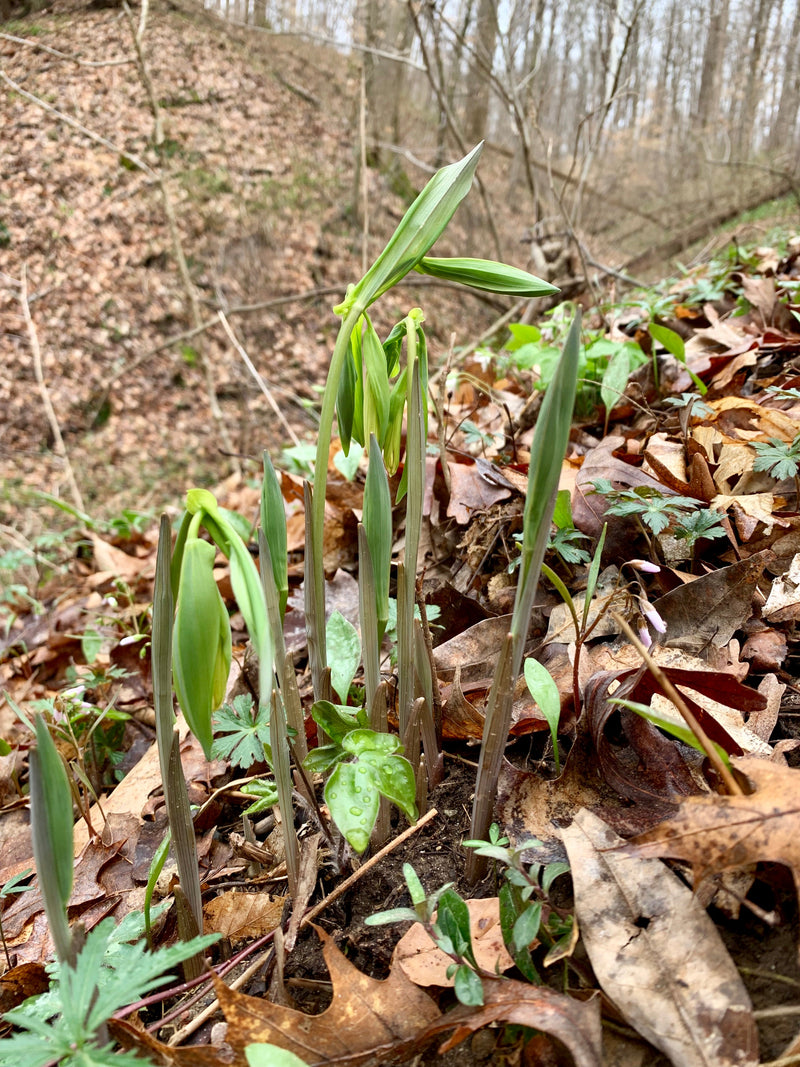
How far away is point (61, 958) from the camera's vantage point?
70 centimetres

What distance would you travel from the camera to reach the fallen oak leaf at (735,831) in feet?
2.35

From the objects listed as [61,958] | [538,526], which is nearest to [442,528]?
[538,526]

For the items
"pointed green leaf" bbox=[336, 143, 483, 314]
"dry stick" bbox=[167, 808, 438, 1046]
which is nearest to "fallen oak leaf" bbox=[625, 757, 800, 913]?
"dry stick" bbox=[167, 808, 438, 1046]

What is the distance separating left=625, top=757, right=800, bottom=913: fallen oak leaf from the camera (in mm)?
717

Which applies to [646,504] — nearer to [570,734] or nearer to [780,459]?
[780,459]

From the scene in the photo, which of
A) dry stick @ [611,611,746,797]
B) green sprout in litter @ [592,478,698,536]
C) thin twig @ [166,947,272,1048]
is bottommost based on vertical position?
thin twig @ [166,947,272,1048]

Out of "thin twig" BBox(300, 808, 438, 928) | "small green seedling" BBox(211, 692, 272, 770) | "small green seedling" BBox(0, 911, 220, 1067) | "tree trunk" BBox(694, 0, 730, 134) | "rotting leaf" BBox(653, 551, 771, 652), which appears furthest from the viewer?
"tree trunk" BBox(694, 0, 730, 134)

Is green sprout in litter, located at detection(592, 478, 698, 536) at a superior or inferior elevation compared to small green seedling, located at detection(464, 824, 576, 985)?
superior

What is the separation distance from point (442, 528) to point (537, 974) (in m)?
1.09

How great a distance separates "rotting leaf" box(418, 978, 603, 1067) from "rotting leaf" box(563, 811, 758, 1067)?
4cm

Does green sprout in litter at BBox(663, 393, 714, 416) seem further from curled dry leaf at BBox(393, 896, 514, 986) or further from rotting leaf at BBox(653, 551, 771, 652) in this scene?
curled dry leaf at BBox(393, 896, 514, 986)

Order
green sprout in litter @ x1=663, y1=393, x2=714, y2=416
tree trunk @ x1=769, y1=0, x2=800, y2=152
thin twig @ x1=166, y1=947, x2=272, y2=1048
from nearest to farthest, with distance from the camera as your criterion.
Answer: thin twig @ x1=166, y1=947, x2=272, y2=1048 < green sprout in litter @ x1=663, y1=393, x2=714, y2=416 < tree trunk @ x1=769, y1=0, x2=800, y2=152

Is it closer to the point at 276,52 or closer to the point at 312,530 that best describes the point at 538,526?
the point at 312,530

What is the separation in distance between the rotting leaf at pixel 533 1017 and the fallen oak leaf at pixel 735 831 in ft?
0.55
